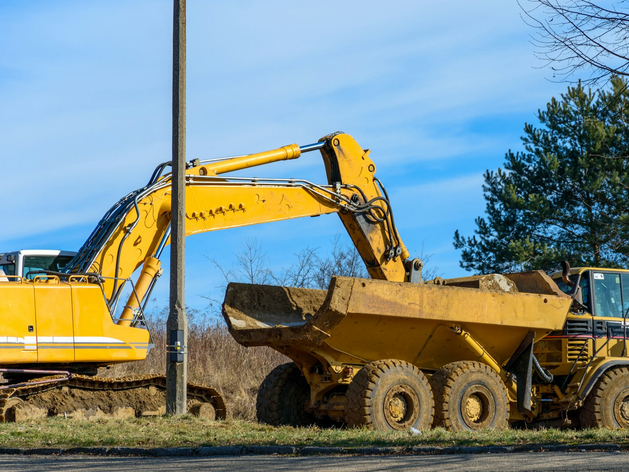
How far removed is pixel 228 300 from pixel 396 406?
3168 millimetres

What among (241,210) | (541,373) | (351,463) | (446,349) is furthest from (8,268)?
(541,373)

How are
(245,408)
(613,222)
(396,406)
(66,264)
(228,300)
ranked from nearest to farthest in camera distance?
(396,406) < (228,300) < (66,264) < (245,408) < (613,222)

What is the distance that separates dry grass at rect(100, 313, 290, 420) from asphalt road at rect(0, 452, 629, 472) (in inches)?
464

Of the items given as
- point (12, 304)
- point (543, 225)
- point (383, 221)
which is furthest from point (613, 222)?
point (12, 304)

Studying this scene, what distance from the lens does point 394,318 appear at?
38.1ft

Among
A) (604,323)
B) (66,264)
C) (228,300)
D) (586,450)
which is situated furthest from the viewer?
(66,264)

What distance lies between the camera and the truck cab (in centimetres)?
1498

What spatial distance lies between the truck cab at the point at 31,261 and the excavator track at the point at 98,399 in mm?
2239

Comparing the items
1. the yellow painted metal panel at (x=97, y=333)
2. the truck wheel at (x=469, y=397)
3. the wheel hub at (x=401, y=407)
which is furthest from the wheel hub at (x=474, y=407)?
the yellow painted metal panel at (x=97, y=333)

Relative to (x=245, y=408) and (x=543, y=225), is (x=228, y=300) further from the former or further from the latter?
(x=543, y=225)

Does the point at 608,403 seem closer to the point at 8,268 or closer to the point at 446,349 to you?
the point at 446,349

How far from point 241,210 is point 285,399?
3.71m

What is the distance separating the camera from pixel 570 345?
1364cm

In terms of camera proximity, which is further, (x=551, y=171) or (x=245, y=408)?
(x=551, y=171)
